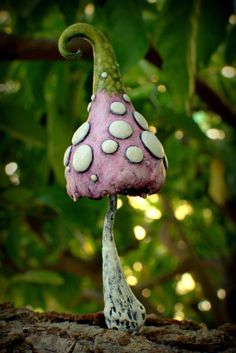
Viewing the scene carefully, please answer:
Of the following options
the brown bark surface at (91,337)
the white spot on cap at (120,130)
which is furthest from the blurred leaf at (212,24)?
the brown bark surface at (91,337)

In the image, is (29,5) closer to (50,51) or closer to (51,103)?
(50,51)

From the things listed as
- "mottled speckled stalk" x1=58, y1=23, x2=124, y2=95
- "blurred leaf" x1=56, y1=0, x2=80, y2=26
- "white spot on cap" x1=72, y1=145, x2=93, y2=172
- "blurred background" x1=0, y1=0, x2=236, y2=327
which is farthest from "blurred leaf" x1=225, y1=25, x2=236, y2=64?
"white spot on cap" x1=72, y1=145, x2=93, y2=172

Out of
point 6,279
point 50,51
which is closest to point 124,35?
point 50,51

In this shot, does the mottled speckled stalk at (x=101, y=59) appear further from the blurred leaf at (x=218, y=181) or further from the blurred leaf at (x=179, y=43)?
the blurred leaf at (x=218, y=181)

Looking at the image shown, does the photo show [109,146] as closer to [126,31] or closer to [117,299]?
[117,299]

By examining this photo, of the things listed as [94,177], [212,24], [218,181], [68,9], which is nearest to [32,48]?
[68,9]

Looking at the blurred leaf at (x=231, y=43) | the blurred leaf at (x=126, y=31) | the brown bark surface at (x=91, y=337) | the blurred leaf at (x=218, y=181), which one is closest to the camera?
the brown bark surface at (x=91, y=337)
